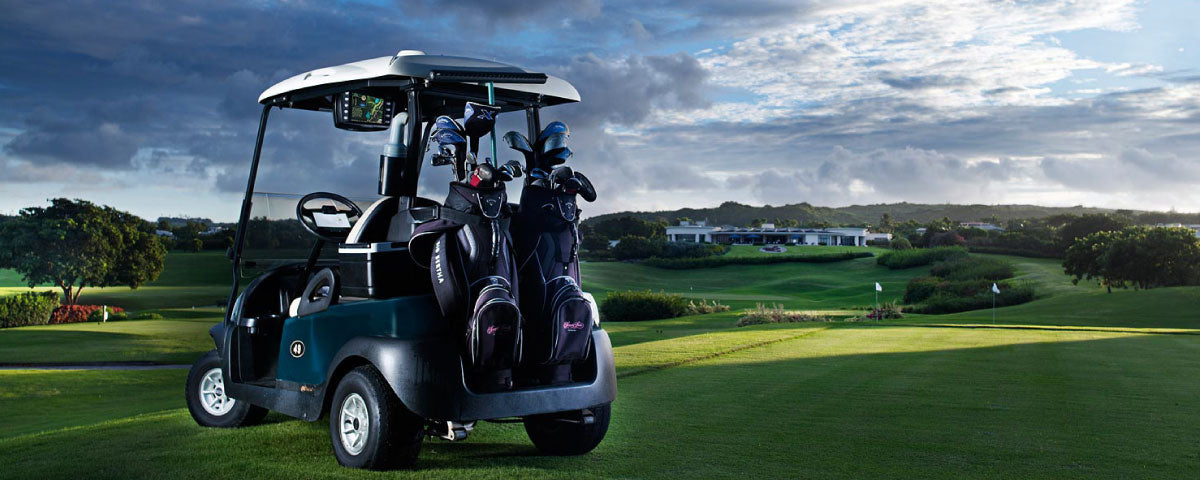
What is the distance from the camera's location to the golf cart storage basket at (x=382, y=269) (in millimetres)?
6285

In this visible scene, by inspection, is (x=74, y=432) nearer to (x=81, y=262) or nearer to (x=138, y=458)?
(x=138, y=458)

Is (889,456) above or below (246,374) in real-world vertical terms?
below

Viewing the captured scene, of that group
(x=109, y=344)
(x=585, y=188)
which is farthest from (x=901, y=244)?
(x=585, y=188)

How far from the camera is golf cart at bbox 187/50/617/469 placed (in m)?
5.94

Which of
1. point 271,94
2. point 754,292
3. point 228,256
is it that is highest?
point 271,94

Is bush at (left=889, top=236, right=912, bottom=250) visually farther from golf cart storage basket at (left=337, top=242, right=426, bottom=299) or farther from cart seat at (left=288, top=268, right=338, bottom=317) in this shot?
golf cart storage basket at (left=337, top=242, right=426, bottom=299)

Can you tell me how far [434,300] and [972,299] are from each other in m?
50.9

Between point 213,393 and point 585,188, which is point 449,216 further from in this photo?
point 213,393

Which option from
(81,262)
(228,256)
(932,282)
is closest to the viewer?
(228,256)

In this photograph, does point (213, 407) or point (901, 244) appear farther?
point (901, 244)

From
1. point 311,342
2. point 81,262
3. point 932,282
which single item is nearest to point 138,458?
point 311,342

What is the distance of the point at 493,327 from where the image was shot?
5820 millimetres

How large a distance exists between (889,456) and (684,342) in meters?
12.4

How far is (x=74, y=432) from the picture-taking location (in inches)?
324
